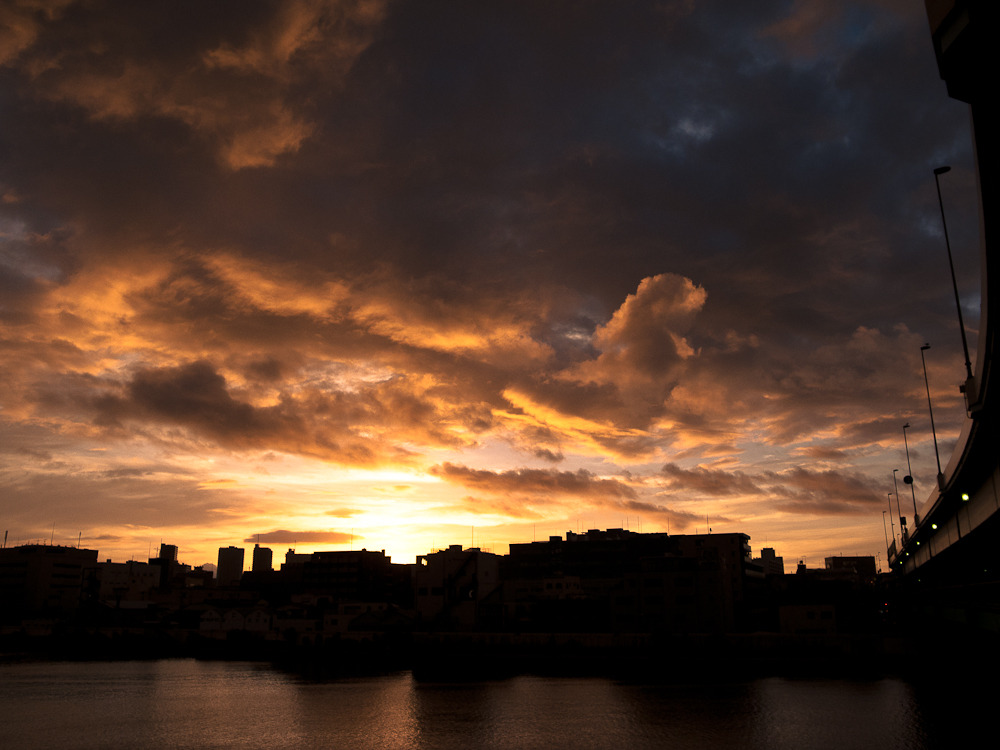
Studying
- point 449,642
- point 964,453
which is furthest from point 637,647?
point 964,453

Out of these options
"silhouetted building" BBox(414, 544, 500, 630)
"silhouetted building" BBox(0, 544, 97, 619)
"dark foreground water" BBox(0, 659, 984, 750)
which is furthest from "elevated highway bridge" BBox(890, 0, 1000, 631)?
"silhouetted building" BBox(0, 544, 97, 619)

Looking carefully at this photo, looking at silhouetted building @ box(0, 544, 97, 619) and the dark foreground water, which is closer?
the dark foreground water

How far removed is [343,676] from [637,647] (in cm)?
3364

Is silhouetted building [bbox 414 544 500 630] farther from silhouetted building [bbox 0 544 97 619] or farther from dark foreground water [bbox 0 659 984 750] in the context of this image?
silhouetted building [bbox 0 544 97 619]

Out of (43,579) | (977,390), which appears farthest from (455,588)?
(43,579)

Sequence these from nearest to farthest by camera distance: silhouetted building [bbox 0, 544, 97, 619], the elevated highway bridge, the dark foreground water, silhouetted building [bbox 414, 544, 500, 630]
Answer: the elevated highway bridge, the dark foreground water, silhouetted building [bbox 414, 544, 500, 630], silhouetted building [bbox 0, 544, 97, 619]

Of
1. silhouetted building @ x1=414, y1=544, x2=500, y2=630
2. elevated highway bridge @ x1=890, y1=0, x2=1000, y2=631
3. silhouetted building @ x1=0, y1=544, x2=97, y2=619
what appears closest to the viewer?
elevated highway bridge @ x1=890, y1=0, x2=1000, y2=631

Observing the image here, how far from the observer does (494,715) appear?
175 ft

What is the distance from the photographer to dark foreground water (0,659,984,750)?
4431 cm

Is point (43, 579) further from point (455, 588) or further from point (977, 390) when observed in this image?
point (977, 390)

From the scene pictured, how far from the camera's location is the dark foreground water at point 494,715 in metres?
44.3

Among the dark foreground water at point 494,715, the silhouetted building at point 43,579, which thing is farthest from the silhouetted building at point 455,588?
the silhouetted building at point 43,579

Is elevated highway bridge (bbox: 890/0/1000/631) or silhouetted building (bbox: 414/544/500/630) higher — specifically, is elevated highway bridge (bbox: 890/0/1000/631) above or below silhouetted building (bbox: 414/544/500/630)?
above

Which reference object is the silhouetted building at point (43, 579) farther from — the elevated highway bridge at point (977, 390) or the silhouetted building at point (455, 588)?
the elevated highway bridge at point (977, 390)
